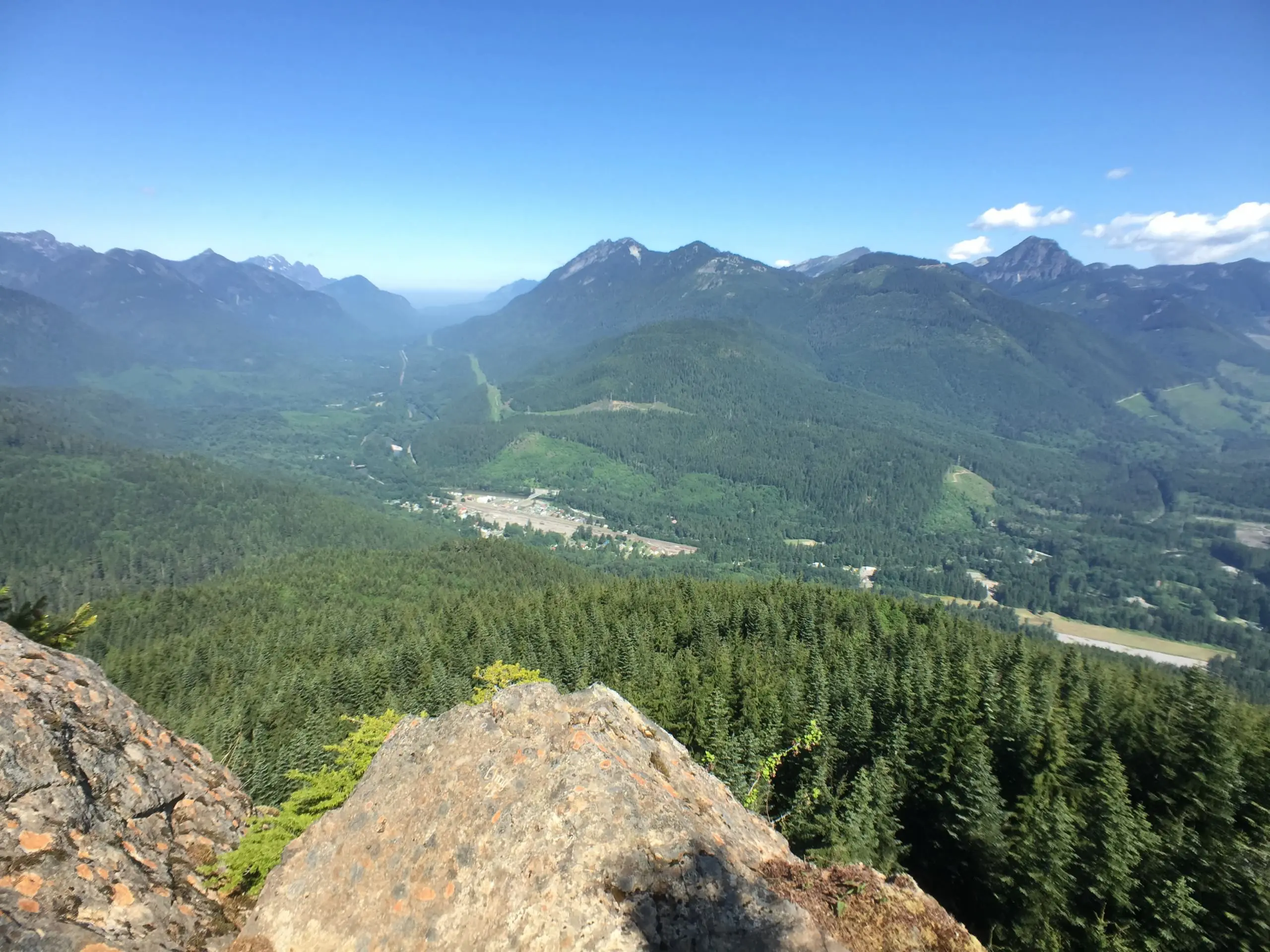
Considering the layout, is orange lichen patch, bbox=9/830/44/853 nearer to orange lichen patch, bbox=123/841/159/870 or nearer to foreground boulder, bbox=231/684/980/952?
orange lichen patch, bbox=123/841/159/870

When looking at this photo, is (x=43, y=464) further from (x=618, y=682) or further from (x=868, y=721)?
(x=868, y=721)

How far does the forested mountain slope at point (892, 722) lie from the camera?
784 inches

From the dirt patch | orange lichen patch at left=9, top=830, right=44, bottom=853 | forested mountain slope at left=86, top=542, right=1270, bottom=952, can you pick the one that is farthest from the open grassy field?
orange lichen patch at left=9, top=830, right=44, bottom=853

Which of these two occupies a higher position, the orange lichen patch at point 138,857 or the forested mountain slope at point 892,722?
the orange lichen patch at point 138,857

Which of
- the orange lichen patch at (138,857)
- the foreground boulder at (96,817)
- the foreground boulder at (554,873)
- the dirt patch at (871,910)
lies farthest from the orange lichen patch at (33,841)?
the dirt patch at (871,910)

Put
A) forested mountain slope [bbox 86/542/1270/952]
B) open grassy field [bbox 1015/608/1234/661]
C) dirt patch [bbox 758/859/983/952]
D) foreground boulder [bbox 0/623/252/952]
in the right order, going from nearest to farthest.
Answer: foreground boulder [bbox 0/623/252/952], dirt patch [bbox 758/859/983/952], forested mountain slope [bbox 86/542/1270/952], open grassy field [bbox 1015/608/1234/661]

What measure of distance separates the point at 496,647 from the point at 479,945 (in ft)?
160

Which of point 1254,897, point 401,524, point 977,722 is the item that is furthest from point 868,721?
point 401,524

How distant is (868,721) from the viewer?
34.8 metres

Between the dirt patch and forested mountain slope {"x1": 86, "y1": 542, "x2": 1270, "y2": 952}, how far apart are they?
9.44m

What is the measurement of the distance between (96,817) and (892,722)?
1382 inches

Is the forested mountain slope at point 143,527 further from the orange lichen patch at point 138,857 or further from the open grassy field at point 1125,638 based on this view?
the open grassy field at point 1125,638

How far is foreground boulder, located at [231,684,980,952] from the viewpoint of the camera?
478 inches

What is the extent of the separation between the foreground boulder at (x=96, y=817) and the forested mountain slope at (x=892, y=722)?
68.1ft
